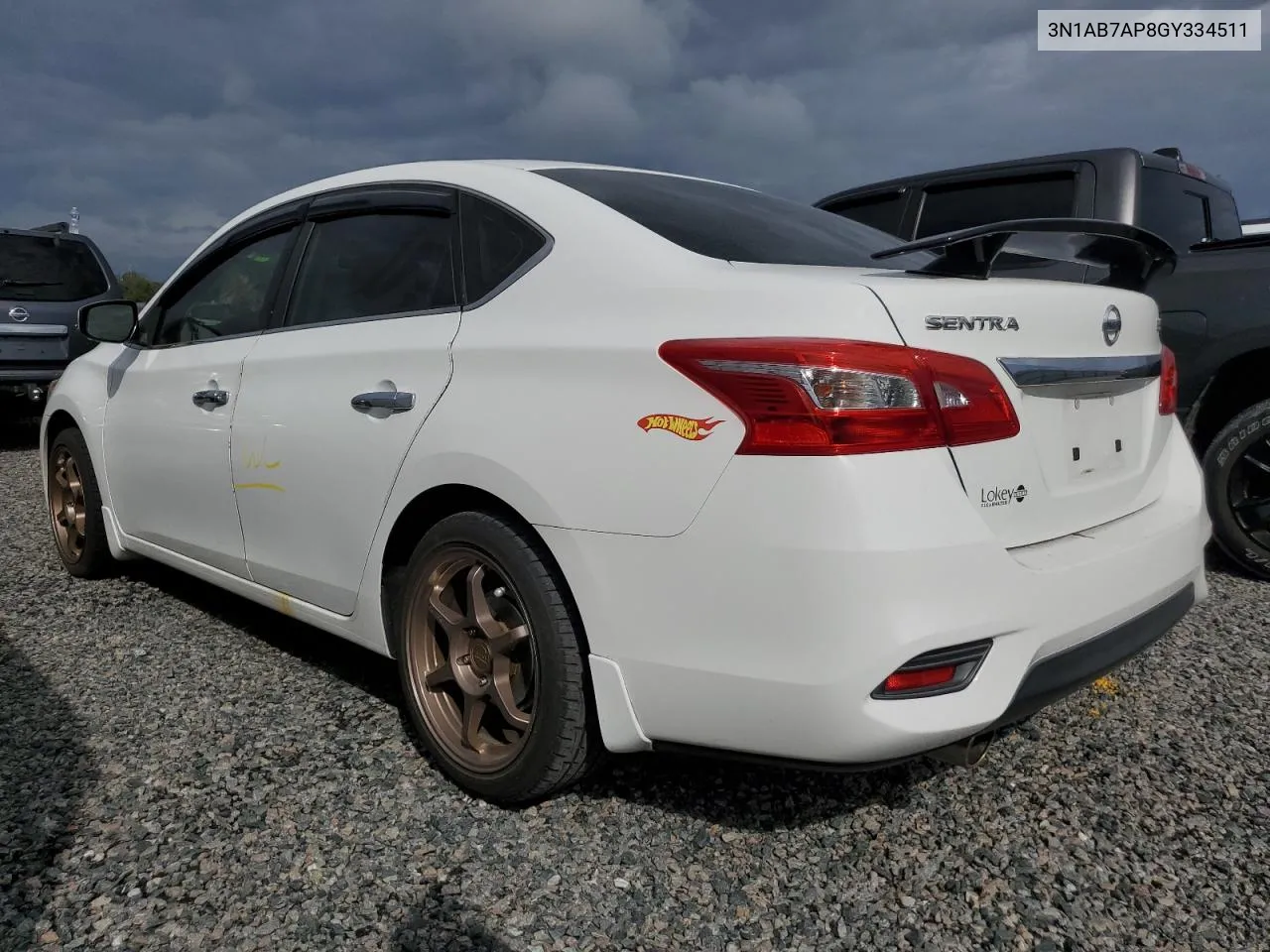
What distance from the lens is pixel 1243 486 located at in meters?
4.25

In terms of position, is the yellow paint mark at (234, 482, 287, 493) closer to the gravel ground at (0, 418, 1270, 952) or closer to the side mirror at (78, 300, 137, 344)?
the gravel ground at (0, 418, 1270, 952)

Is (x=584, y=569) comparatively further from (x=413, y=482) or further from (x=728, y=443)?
(x=413, y=482)

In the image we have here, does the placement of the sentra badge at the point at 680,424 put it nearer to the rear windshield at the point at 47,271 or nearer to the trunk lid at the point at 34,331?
the trunk lid at the point at 34,331

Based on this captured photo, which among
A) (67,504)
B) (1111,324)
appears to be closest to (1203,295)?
(1111,324)

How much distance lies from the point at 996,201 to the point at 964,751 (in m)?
3.78

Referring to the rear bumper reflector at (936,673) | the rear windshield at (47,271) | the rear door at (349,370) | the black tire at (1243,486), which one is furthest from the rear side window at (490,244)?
the rear windshield at (47,271)

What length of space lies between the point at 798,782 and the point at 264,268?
238 cm

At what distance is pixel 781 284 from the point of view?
6.61 ft

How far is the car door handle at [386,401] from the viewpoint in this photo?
101 inches

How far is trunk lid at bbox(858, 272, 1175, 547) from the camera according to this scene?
1.98m

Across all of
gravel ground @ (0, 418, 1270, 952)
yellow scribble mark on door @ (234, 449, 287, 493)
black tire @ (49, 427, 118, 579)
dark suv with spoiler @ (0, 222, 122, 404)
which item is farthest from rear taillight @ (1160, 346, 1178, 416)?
dark suv with spoiler @ (0, 222, 122, 404)

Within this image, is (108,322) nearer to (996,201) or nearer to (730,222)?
(730,222)

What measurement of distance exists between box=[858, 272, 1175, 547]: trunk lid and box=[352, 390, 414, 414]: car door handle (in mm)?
1184

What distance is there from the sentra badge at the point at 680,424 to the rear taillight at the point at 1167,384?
1.40 meters
